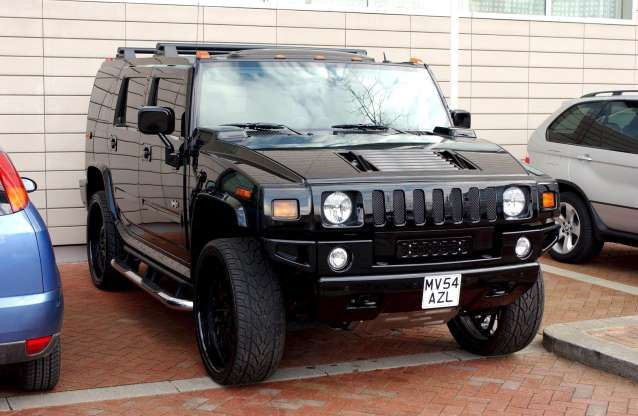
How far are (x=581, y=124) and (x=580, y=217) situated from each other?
3.11ft

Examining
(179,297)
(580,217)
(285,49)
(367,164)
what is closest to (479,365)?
(367,164)

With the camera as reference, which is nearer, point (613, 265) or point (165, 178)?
point (165, 178)

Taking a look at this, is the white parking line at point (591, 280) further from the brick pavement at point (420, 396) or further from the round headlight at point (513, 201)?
the round headlight at point (513, 201)

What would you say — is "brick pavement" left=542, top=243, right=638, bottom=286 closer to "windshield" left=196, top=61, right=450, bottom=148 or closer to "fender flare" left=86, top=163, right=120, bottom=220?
"windshield" left=196, top=61, right=450, bottom=148

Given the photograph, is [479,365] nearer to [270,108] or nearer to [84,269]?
[270,108]

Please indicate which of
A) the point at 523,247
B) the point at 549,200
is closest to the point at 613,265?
the point at 549,200

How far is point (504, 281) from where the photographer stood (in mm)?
5191

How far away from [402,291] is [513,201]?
872mm

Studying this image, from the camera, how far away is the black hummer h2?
4.86 meters

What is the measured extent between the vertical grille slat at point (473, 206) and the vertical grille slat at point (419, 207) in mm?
272

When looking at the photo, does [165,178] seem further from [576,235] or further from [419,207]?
[576,235]

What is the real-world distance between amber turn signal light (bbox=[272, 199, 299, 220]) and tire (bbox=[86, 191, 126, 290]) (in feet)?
10.5

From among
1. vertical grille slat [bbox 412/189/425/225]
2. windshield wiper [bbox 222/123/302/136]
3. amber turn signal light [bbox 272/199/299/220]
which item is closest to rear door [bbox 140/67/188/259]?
windshield wiper [bbox 222/123/302/136]

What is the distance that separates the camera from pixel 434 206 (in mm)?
4992
